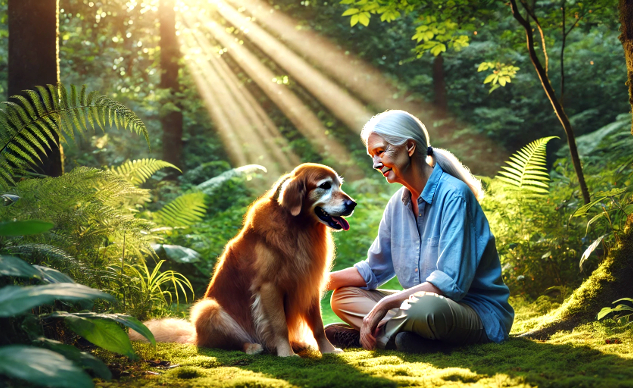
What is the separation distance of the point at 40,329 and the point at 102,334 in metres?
0.22

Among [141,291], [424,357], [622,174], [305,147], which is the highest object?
[305,147]

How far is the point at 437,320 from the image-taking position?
9.02 feet

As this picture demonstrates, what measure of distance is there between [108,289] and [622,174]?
4445 mm

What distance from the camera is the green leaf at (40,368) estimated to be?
4.11 feet

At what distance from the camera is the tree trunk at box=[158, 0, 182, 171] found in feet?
34.4

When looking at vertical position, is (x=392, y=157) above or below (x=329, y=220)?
above

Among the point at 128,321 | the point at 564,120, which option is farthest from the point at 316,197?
the point at 564,120

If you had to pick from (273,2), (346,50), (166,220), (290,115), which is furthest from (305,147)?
(166,220)

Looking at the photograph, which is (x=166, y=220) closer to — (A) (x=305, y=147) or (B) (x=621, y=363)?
(B) (x=621, y=363)

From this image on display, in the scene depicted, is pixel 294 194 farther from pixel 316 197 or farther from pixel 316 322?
pixel 316 322

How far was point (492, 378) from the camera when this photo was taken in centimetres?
211

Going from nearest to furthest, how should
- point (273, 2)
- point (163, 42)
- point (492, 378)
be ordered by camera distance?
point (492, 378) → point (163, 42) → point (273, 2)

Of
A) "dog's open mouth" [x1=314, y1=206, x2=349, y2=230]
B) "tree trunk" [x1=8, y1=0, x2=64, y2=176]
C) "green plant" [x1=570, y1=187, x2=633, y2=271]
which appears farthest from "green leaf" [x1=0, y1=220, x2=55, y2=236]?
"green plant" [x1=570, y1=187, x2=633, y2=271]

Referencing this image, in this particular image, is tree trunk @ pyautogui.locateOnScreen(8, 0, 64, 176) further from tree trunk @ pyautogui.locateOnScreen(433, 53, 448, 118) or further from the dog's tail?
tree trunk @ pyautogui.locateOnScreen(433, 53, 448, 118)
